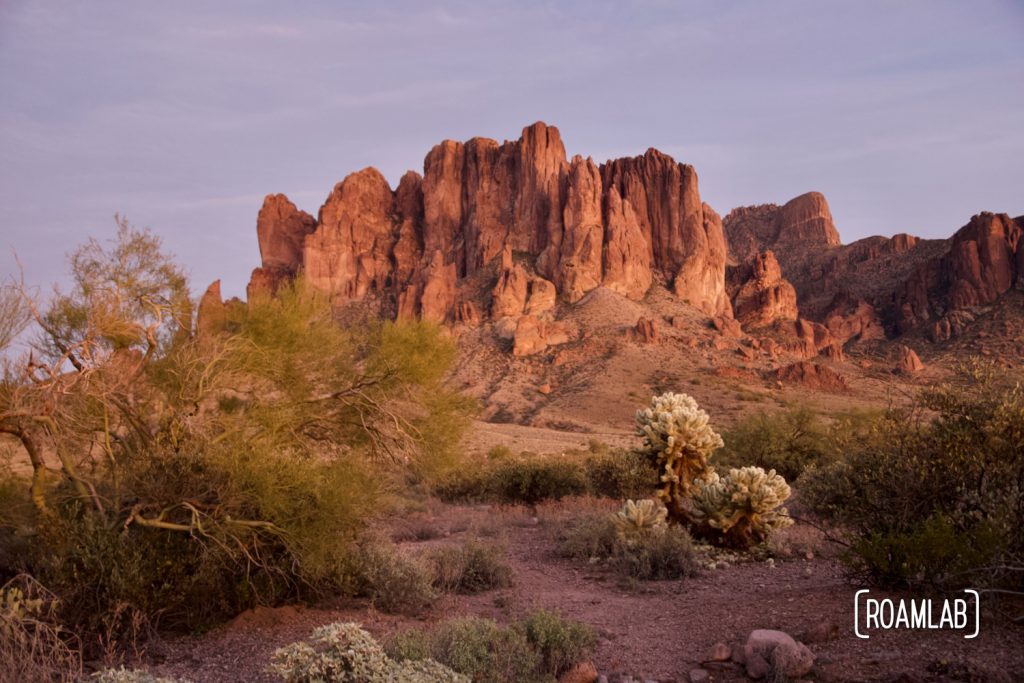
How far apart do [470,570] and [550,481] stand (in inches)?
324

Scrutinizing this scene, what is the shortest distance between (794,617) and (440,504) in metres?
11.3

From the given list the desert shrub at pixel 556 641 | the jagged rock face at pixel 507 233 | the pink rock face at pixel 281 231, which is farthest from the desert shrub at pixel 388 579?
the pink rock face at pixel 281 231

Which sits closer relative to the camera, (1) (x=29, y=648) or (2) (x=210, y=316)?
(1) (x=29, y=648)

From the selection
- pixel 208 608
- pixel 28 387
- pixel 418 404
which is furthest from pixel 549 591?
pixel 28 387

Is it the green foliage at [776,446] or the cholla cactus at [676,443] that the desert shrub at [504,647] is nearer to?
the cholla cactus at [676,443]

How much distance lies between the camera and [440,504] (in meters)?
17.3

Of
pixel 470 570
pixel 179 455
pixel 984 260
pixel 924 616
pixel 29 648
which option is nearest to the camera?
pixel 29 648

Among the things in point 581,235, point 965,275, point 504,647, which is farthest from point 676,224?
point 504,647

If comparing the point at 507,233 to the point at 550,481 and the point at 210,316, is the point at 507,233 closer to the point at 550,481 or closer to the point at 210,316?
the point at 550,481

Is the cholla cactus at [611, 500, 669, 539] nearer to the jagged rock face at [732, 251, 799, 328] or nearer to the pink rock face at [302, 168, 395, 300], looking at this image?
the jagged rock face at [732, 251, 799, 328]

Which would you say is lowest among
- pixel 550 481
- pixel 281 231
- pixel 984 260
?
pixel 550 481

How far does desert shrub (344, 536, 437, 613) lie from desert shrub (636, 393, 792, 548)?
407cm

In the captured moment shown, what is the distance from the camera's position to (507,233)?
9681 centimetres

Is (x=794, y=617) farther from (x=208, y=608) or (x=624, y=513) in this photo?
(x=208, y=608)
